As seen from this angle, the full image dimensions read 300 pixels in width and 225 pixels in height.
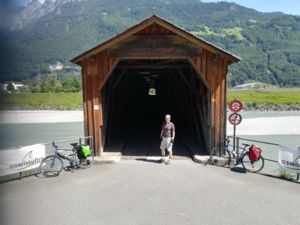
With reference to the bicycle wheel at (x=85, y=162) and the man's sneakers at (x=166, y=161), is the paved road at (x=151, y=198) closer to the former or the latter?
the bicycle wheel at (x=85, y=162)

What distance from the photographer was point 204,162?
10.7m

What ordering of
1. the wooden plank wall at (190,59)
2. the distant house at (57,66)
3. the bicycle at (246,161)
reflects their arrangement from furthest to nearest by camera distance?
the distant house at (57,66) → the wooden plank wall at (190,59) → the bicycle at (246,161)

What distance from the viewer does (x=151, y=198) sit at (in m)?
7.16

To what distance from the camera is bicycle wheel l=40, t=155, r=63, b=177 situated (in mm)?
9191

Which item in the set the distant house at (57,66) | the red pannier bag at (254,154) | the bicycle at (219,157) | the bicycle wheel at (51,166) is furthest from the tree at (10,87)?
the distant house at (57,66)

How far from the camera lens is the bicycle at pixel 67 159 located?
30.3 ft

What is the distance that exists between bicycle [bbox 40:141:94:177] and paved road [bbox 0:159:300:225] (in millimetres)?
391

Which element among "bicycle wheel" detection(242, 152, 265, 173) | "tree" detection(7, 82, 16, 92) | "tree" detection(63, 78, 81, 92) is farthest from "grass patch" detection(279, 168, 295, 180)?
"tree" detection(63, 78, 81, 92)

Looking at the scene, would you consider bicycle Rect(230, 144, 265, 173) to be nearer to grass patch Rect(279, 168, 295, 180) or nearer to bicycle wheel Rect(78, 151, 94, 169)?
grass patch Rect(279, 168, 295, 180)

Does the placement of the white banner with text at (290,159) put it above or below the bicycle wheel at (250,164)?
above

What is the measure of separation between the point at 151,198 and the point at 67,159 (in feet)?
12.1

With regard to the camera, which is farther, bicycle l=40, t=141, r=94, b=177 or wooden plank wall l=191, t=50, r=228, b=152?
wooden plank wall l=191, t=50, r=228, b=152

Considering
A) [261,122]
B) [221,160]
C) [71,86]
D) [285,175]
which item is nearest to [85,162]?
[221,160]

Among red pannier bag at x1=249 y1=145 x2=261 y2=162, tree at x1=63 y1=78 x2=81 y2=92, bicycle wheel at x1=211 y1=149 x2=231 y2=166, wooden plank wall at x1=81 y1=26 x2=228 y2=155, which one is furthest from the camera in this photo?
tree at x1=63 y1=78 x2=81 y2=92
